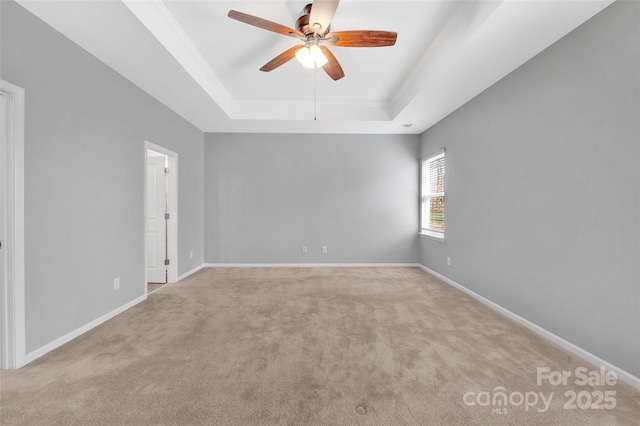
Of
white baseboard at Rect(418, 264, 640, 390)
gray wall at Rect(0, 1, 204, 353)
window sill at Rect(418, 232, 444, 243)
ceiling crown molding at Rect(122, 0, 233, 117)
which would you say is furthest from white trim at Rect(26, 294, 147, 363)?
window sill at Rect(418, 232, 444, 243)

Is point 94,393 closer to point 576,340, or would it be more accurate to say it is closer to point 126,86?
point 126,86

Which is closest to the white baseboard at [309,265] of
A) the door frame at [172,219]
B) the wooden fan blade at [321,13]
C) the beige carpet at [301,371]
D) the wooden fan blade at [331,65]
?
the door frame at [172,219]

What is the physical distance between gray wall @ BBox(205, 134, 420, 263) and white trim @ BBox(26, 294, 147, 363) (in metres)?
2.15

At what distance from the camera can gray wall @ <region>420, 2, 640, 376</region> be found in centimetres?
170

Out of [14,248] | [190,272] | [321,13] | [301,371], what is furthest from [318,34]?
[190,272]

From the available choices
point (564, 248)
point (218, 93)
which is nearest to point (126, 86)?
point (218, 93)

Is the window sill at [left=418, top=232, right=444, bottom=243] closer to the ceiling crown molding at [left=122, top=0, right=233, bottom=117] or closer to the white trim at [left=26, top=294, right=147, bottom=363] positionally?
the ceiling crown molding at [left=122, top=0, right=233, bottom=117]

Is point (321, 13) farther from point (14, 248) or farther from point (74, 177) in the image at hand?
point (14, 248)

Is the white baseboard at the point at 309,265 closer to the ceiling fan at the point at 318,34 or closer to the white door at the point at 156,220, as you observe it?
the white door at the point at 156,220

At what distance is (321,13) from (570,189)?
239 cm

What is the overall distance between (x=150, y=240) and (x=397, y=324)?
3.70 meters

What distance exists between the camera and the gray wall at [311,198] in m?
4.96

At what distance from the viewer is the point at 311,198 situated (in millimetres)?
4988

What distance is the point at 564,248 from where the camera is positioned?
7.00ft
